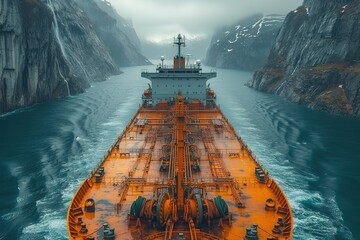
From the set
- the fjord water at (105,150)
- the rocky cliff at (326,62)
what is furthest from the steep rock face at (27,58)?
the rocky cliff at (326,62)

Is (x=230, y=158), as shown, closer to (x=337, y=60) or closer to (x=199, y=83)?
(x=199, y=83)

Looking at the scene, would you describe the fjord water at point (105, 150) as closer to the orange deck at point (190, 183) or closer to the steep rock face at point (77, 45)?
the orange deck at point (190, 183)

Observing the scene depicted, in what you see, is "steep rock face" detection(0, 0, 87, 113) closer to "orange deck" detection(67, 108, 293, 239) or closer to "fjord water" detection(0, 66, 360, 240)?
"fjord water" detection(0, 66, 360, 240)

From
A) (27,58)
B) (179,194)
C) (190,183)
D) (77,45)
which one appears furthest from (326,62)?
(77,45)

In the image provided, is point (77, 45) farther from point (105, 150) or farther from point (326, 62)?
point (105, 150)

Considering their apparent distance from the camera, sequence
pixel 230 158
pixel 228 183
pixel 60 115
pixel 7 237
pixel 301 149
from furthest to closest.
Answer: pixel 60 115 < pixel 301 149 < pixel 230 158 < pixel 7 237 < pixel 228 183

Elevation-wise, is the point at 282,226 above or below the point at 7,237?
above

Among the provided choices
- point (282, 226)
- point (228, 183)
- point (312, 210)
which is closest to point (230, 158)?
point (228, 183)

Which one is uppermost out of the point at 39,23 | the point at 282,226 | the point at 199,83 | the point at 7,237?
the point at 39,23
